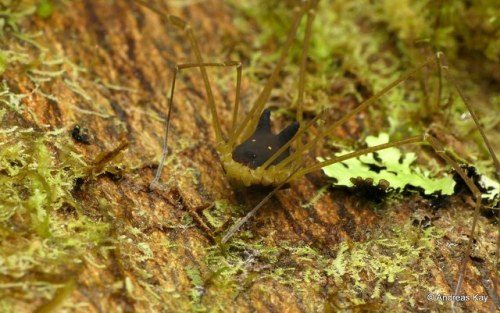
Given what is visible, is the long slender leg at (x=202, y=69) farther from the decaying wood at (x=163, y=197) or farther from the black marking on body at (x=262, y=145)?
the decaying wood at (x=163, y=197)

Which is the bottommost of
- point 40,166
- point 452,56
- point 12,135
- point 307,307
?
point 307,307

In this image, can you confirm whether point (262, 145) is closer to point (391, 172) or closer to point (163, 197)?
point (163, 197)

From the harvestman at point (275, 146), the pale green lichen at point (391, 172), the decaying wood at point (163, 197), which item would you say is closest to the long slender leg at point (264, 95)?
the harvestman at point (275, 146)

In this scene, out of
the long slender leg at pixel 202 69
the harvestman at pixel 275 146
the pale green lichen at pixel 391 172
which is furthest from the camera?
the pale green lichen at pixel 391 172

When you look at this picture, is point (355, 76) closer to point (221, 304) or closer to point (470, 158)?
point (470, 158)

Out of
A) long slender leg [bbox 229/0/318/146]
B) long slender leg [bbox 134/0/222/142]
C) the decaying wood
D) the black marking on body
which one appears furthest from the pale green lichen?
long slender leg [bbox 134/0/222/142]

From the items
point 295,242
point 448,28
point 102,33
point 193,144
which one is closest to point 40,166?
point 193,144

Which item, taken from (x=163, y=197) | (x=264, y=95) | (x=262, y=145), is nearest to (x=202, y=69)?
(x=264, y=95)

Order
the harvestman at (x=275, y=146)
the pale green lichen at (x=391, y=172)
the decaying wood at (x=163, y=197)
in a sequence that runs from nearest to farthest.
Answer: the decaying wood at (x=163, y=197) → the harvestman at (x=275, y=146) → the pale green lichen at (x=391, y=172)
